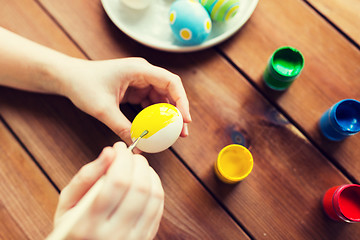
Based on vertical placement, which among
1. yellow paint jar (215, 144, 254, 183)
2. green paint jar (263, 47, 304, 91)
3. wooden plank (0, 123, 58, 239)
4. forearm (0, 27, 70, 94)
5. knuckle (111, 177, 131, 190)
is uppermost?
forearm (0, 27, 70, 94)

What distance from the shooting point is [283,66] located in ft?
2.57

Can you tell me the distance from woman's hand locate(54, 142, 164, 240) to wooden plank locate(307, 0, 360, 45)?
2.27 ft

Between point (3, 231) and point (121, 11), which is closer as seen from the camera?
point (3, 231)

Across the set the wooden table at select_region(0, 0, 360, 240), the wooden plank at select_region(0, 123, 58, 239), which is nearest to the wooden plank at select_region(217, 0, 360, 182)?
the wooden table at select_region(0, 0, 360, 240)

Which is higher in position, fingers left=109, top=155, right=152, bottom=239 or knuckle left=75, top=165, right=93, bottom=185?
knuckle left=75, top=165, right=93, bottom=185

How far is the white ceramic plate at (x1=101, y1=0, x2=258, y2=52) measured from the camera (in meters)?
0.79

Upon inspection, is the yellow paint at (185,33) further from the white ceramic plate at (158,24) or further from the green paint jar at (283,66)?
the green paint jar at (283,66)

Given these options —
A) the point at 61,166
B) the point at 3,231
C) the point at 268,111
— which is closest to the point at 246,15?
the point at 268,111

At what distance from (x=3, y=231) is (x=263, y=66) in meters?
0.79

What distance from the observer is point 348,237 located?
0.73 m

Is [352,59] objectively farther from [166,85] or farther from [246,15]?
[166,85]

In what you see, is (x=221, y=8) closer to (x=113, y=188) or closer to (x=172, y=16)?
(x=172, y=16)

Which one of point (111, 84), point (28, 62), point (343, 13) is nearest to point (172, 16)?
point (111, 84)

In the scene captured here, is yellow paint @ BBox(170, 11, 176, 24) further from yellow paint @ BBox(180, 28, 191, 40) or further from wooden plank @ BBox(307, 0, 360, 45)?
wooden plank @ BBox(307, 0, 360, 45)
